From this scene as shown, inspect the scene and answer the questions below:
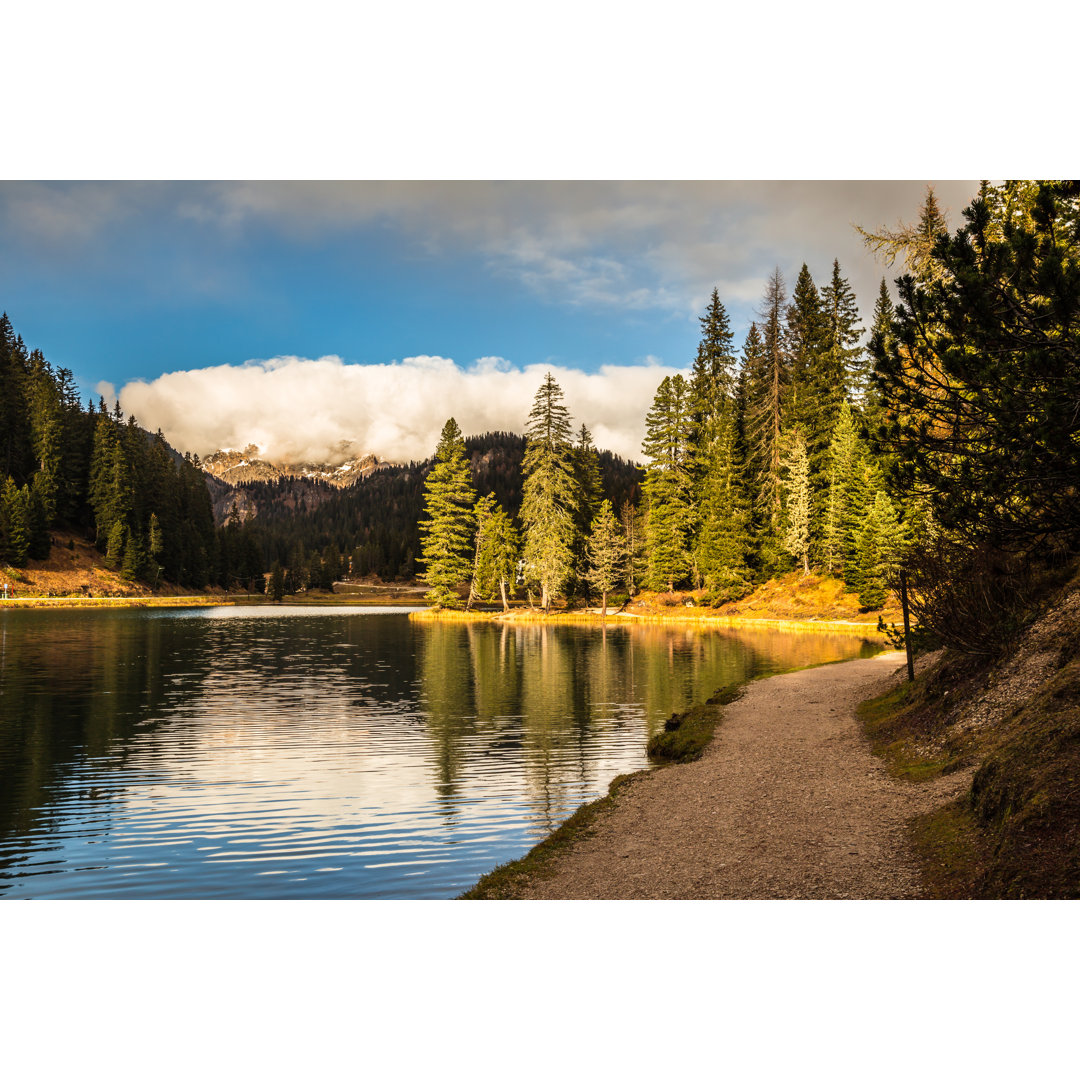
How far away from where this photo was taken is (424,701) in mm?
→ 23688

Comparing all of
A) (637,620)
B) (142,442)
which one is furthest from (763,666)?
(142,442)

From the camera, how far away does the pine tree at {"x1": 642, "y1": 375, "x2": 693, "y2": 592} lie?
61.9m

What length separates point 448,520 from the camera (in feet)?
219

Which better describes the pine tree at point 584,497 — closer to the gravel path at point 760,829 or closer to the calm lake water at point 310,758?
the calm lake water at point 310,758

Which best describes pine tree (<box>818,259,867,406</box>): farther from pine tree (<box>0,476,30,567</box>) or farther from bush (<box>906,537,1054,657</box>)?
pine tree (<box>0,476,30,567</box>)

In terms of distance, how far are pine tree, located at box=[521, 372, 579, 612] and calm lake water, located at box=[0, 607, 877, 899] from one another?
90.1 feet

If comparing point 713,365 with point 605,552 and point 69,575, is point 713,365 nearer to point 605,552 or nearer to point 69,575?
point 605,552

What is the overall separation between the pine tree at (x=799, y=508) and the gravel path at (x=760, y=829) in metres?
39.5

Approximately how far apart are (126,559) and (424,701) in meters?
83.8

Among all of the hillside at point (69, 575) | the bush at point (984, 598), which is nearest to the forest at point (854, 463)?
the bush at point (984, 598)

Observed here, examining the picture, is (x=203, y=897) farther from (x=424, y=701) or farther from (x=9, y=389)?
(x=9, y=389)

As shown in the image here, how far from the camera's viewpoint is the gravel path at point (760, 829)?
25.1 ft

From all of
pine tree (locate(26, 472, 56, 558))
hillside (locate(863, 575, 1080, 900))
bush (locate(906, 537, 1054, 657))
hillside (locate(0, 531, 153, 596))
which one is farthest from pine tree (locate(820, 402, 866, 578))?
pine tree (locate(26, 472, 56, 558))

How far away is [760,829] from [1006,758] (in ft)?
9.60
